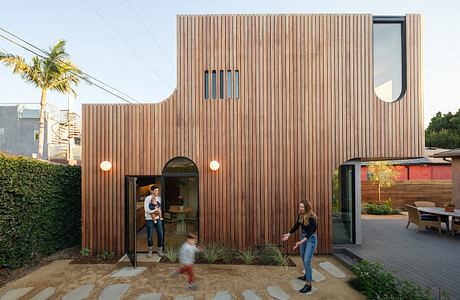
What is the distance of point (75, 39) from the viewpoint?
39.7 ft

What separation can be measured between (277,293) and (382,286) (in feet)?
5.52

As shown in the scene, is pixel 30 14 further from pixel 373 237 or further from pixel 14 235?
pixel 373 237

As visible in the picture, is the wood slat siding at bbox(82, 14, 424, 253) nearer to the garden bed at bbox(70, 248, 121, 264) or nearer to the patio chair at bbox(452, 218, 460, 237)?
the garden bed at bbox(70, 248, 121, 264)

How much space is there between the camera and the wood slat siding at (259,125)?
616cm

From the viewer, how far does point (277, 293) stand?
4.18 m

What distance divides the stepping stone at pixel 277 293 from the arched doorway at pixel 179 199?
2720 mm

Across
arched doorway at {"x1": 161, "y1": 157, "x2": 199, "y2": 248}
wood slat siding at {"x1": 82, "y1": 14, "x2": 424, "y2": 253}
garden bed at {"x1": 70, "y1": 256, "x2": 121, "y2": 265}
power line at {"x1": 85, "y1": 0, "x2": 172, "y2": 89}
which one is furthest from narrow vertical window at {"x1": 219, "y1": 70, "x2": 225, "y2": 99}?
garden bed at {"x1": 70, "y1": 256, "x2": 121, "y2": 265}

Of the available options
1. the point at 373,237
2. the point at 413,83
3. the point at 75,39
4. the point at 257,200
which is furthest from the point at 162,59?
the point at 373,237

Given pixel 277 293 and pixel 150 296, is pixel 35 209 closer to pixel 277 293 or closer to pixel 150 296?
pixel 150 296

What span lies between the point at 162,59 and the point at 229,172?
10230 mm

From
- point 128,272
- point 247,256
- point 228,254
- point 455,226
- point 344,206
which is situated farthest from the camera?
point 455,226

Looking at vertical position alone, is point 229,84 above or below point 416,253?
above

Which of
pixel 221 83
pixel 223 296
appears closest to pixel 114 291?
pixel 223 296

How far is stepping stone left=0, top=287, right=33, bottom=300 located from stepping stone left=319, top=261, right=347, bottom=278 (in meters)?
5.88
